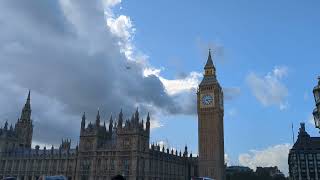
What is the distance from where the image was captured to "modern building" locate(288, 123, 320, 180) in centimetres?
15100

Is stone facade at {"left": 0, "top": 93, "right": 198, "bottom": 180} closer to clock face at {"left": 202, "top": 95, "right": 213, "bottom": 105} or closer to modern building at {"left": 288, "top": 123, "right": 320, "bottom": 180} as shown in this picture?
clock face at {"left": 202, "top": 95, "right": 213, "bottom": 105}

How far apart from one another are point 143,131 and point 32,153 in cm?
5078

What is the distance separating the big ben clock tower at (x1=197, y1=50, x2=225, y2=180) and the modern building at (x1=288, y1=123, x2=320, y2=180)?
3085 cm

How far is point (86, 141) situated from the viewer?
124312 millimetres

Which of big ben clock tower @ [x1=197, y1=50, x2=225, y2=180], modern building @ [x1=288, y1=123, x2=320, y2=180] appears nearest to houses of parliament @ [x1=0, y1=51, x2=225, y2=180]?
big ben clock tower @ [x1=197, y1=50, x2=225, y2=180]

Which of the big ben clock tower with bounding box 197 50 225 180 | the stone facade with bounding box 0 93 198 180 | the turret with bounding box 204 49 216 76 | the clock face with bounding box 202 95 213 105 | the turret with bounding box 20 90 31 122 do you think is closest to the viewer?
the stone facade with bounding box 0 93 198 180

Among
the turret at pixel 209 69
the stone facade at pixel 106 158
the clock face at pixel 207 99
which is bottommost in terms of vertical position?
the stone facade at pixel 106 158

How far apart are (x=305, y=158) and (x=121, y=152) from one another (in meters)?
78.3

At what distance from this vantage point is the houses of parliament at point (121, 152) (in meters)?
Answer: 117

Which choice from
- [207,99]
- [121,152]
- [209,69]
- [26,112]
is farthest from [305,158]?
[26,112]

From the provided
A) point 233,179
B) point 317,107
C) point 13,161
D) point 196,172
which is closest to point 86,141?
point 13,161

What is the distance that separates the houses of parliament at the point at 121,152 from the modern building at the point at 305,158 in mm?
30906

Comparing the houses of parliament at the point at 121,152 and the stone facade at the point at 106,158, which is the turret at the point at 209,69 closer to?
the houses of parliament at the point at 121,152

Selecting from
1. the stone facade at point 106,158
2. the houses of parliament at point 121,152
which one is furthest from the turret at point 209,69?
the stone facade at point 106,158
